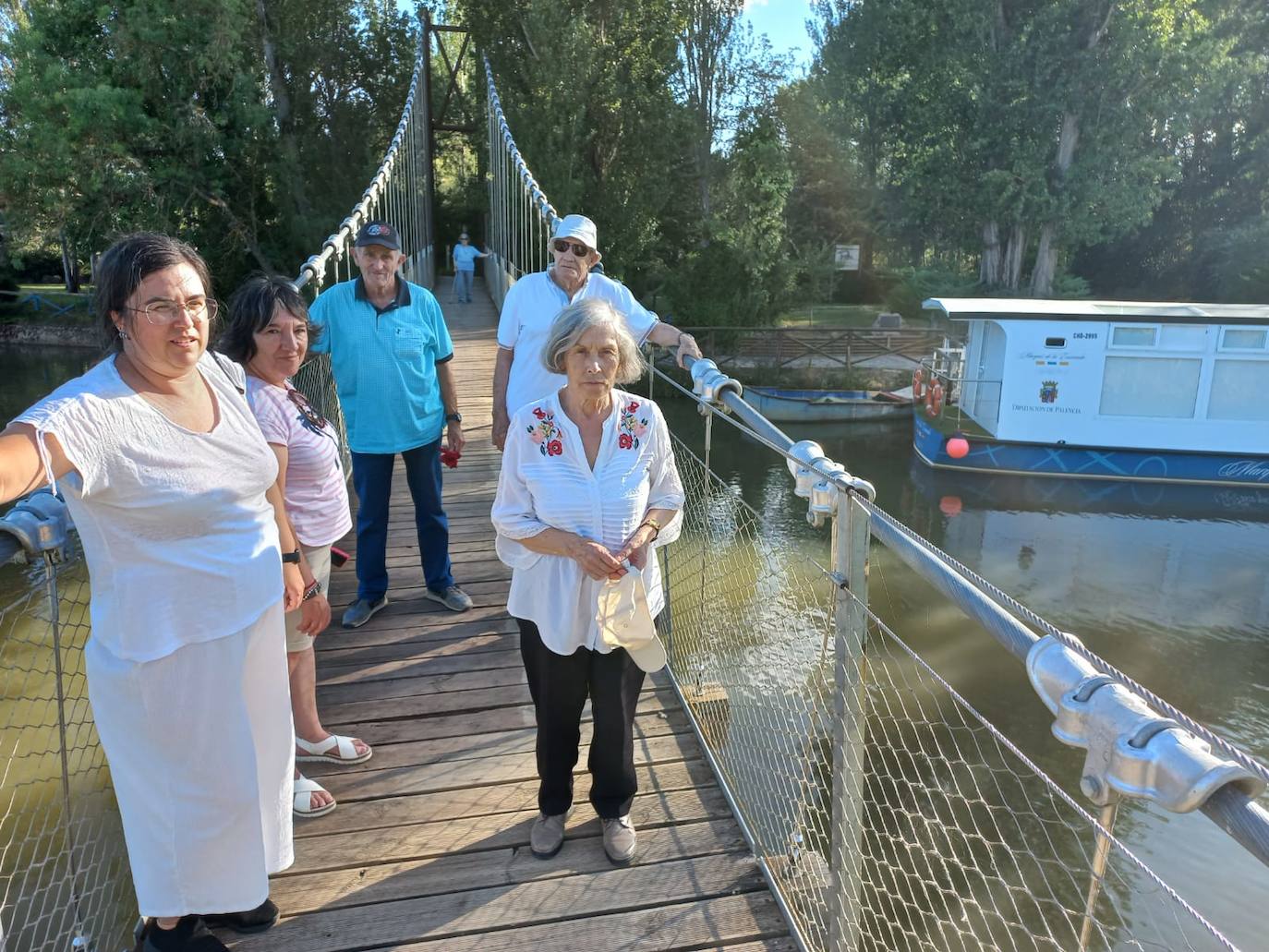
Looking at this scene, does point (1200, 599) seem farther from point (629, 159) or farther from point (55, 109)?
point (55, 109)

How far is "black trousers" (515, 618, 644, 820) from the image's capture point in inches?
74.2

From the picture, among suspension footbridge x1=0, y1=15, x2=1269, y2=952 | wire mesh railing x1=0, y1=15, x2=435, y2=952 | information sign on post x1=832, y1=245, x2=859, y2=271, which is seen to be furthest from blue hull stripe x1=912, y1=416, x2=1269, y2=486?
information sign on post x1=832, y1=245, x2=859, y2=271

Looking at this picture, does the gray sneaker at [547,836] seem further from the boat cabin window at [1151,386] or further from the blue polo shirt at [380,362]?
the boat cabin window at [1151,386]

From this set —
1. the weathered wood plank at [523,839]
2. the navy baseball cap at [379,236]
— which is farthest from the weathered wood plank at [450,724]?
the navy baseball cap at [379,236]

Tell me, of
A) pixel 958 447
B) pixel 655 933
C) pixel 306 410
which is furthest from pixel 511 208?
pixel 655 933

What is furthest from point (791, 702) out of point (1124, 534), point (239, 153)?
point (239, 153)

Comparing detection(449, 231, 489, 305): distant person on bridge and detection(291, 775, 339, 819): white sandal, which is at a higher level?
detection(449, 231, 489, 305): distant person on bridge

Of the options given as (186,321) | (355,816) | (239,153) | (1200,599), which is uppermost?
(239,153)

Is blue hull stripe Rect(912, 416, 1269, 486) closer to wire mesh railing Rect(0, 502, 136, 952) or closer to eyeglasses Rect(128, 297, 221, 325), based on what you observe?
wire mesh railing Rect(0, 502, 136, 952)

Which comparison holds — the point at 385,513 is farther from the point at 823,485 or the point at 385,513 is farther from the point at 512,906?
the point at 823,485

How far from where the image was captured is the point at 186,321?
1371 mm

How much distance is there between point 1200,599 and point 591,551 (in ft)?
33.9

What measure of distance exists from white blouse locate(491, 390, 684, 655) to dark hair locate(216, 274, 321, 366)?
68cm

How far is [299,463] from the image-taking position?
84.7 inches
